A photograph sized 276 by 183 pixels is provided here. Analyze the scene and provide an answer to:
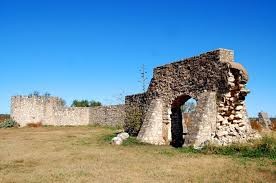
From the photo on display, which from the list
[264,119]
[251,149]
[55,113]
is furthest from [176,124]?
[55,113]

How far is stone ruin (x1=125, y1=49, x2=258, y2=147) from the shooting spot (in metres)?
15.5

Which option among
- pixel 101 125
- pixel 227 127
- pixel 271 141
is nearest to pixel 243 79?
pixel 227 127

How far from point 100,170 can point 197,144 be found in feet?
18.6

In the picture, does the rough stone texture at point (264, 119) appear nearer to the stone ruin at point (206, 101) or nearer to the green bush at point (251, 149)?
the stone ruin at point (206, 101)

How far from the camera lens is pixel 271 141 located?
1348 cm

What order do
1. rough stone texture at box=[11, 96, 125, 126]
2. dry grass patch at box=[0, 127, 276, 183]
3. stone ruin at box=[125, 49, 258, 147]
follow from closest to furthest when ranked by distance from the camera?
dry grass patch at box=[0, 127, 276, 183]
stone ruin at box=[125, 49, 258, 147]
rough stone texture at box=[11, 96, 125, 126]

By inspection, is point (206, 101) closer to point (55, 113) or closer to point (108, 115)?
point (108, 115)

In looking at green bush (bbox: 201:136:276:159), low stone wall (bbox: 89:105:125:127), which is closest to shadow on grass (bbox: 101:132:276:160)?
green bush (bbox: 201:136:276:159)

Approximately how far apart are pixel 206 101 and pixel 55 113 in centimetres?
2538

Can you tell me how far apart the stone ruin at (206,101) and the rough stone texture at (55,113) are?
50.9ft

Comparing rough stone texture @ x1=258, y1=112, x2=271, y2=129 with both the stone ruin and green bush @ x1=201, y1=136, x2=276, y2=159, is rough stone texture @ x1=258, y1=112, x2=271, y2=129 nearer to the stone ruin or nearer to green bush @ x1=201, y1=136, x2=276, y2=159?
the stone ruin

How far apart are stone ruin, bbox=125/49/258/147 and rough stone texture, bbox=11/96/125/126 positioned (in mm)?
15509

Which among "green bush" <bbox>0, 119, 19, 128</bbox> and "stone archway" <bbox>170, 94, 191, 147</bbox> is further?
"green bush" <bbox>0, 119, 19, 128</bbox>

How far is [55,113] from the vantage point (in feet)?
126
